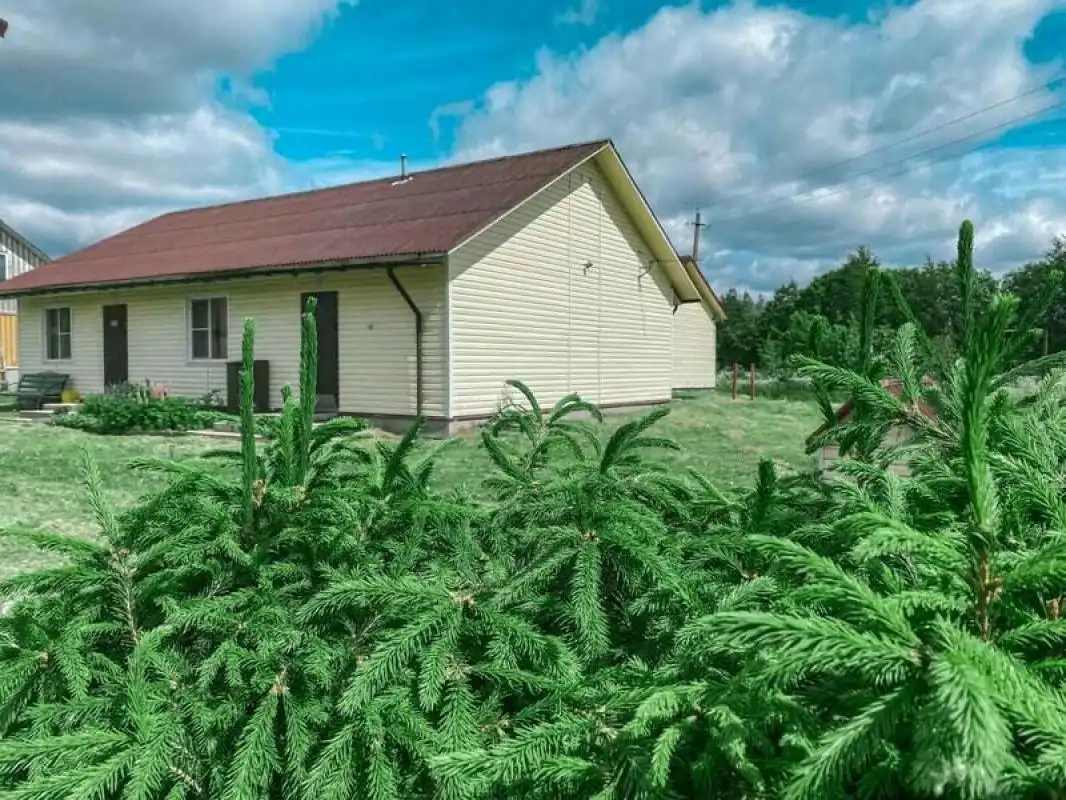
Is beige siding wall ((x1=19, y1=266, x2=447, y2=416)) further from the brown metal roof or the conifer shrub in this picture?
the conifer shrub

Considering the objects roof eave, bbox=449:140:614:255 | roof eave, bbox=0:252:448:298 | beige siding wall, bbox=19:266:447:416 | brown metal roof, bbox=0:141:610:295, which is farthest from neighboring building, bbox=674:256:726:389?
roof eave, bbox=0:252:448:298

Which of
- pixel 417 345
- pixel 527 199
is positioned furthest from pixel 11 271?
pixel 527 199

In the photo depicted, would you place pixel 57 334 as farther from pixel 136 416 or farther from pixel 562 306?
pixel 562 306

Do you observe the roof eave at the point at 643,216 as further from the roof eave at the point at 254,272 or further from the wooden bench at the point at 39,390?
the wooden bench at the point at 39,390

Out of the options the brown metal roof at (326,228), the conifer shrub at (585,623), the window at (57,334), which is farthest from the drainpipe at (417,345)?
the conifer shrub at (585,623)

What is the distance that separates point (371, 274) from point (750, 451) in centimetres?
784

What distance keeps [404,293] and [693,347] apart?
72.8ft

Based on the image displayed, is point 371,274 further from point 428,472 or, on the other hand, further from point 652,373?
point 428,472

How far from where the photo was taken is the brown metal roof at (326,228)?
14.9 metres

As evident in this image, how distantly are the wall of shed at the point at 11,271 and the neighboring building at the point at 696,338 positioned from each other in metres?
28.6

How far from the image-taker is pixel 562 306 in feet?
58.4

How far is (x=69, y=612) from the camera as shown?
1715mm

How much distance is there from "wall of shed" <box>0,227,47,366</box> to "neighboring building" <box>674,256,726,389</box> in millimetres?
28647

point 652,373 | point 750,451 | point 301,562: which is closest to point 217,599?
point 301,562
